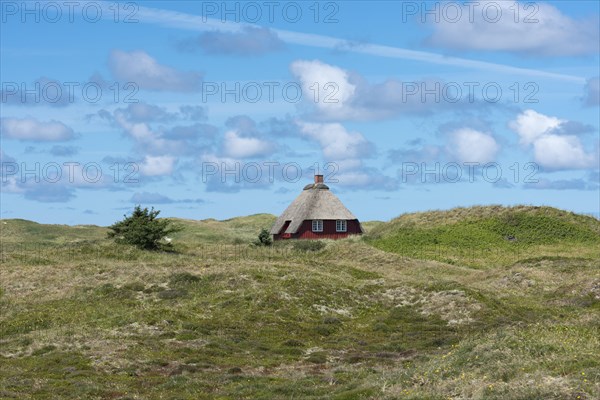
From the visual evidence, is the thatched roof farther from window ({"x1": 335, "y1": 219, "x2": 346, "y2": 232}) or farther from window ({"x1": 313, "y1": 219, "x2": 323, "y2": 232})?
window ({"x1": 335, "y1": 219, "x2": 346, "y2": 232})

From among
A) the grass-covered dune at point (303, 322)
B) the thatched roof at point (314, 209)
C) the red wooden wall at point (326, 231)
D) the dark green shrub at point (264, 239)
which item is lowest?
the grass-covered dune at point (303, 322)

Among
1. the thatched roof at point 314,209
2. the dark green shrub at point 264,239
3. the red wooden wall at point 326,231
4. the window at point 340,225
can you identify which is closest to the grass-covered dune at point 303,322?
the dark green shrub at point 264,239

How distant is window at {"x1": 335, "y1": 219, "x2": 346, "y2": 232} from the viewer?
9881 centimetres

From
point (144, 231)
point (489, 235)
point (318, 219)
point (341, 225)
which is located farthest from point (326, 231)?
point (144, 231)

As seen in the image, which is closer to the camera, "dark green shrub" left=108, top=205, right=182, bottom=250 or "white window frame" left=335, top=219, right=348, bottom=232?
"dark green shrub" left=108, top=205, right=182, bottom=250

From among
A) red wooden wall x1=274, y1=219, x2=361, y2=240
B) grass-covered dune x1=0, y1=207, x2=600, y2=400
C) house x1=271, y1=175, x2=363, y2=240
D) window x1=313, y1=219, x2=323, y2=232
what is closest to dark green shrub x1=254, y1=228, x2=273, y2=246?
grass-covered dune x1=0, y1=207, x2=600, y2=400

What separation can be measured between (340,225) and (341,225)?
181mm

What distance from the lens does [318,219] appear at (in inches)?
3841

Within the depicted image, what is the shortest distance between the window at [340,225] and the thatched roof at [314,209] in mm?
1036

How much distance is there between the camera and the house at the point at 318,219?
97500 mm

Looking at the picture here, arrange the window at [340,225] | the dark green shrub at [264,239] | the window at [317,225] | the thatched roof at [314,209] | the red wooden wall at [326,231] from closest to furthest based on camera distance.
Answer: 1. the dark green shrub at [264,239]
2. the thatched roof at [314,209]
3. the red wooden wall at [326,231]
4. the window at [317,225]
5. the window at [340,225]

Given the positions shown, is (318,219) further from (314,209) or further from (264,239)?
(264,239)

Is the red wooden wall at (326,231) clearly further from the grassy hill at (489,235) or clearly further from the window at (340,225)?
the grassy hill at (489,235)

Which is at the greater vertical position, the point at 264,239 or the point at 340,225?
the point at 340,225
